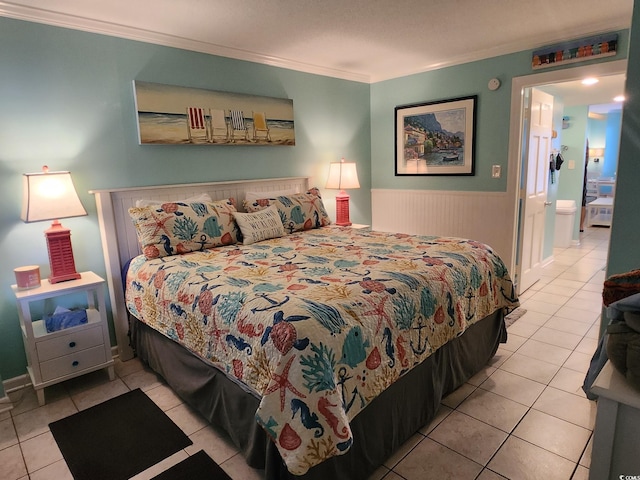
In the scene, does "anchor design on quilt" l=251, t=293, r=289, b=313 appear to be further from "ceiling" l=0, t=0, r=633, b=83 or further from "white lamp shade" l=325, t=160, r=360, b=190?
"white lamp shade" l=325, t=160, r=360, b=190

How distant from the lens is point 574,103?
5.80 meters

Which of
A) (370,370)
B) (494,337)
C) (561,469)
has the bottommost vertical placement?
(561,469)

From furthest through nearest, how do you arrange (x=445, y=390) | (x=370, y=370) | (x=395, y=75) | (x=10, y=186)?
(x=395, y=75) < (x=10, y=186) < (x=445, y=390) < (x=370, y=370)

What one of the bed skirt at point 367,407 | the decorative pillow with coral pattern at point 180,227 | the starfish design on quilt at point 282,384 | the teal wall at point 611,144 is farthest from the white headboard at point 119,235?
the teal wall at point 611,144

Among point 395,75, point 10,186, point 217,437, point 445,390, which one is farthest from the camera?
point 395,75

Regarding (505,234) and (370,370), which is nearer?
(370,370)

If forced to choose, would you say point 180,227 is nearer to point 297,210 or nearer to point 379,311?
point 297,210

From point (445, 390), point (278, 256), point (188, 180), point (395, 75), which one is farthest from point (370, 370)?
point (395, 75)

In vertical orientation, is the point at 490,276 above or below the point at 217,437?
above

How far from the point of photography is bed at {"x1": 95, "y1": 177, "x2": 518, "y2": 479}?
4.70 feet

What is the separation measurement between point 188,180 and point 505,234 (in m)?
3.00

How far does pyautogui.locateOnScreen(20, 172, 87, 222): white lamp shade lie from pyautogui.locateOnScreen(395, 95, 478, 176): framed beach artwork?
11.0 feet

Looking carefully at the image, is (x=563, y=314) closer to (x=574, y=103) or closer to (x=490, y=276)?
(x=490, y=276)

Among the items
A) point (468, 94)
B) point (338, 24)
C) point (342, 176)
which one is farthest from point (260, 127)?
point (468, 94)
